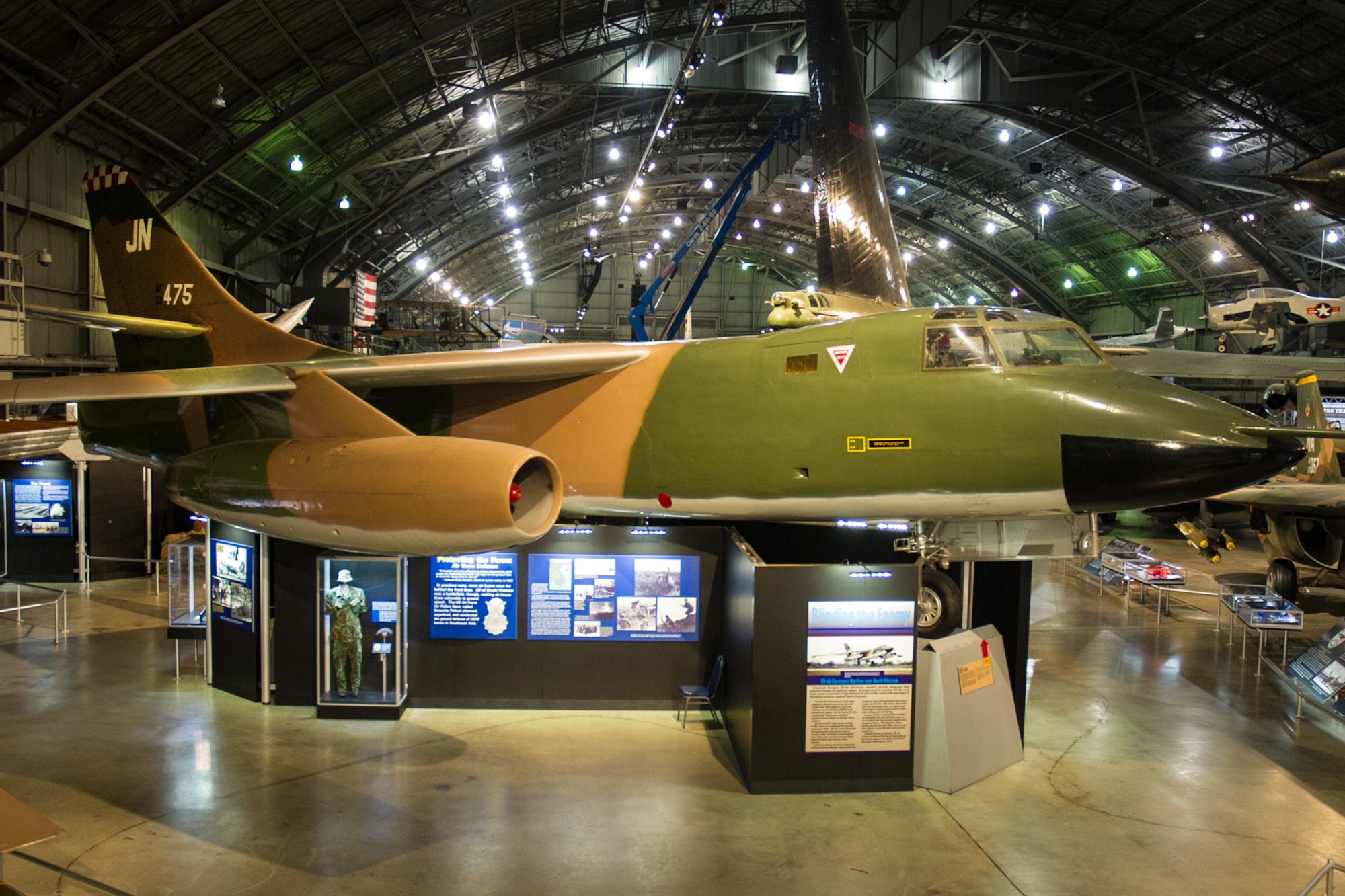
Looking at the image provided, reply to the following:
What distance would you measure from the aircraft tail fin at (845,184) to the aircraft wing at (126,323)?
10.4 m

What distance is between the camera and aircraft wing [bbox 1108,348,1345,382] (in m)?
21.1

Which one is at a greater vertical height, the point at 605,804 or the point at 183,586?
the point at 183,586

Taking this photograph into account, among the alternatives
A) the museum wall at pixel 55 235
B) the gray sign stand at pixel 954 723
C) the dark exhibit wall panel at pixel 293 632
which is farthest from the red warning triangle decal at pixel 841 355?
the museum wall at pixel 55 235

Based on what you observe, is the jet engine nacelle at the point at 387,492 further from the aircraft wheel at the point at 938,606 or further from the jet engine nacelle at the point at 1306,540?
the jet engine nacelle at the point at 1306,540

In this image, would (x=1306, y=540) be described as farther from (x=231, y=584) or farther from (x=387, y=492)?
(x=231, y=584)

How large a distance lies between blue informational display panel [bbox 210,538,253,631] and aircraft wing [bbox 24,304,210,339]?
8.71 ft

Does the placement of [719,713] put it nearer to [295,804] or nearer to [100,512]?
[295,804]

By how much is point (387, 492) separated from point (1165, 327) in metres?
31.7

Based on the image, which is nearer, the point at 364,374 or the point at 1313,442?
the point at 364,374

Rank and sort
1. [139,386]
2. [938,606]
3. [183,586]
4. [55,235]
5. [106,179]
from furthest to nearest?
1. [55,235]
2. [183,586]
3. [106,179]
4. [938,606]
5. [139,386]

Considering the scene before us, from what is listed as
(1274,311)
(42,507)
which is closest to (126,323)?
(42,507)

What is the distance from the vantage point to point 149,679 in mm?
10492

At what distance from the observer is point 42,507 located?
52.0 ft

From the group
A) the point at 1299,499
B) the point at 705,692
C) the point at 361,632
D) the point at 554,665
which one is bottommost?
the point at 705,692
